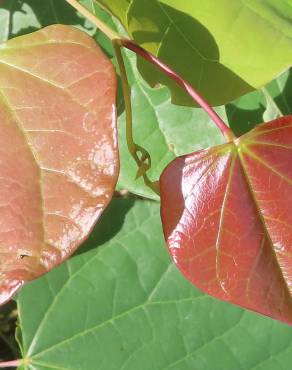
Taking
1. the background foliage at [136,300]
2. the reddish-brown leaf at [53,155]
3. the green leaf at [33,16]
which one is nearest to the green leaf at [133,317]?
the background foliage at [136,300]

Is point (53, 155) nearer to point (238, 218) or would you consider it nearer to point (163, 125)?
point (238, 218)

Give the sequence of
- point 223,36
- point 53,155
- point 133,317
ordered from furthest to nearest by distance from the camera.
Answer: point 133,317
point 223,36
point 53,155

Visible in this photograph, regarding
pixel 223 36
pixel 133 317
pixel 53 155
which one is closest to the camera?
pixel 53 155

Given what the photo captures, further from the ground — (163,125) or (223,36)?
(223,36)

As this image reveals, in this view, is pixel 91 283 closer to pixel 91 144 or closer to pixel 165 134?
pixel 165 134

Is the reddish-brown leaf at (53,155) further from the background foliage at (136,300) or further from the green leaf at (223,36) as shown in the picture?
the background foliage at (136,300)

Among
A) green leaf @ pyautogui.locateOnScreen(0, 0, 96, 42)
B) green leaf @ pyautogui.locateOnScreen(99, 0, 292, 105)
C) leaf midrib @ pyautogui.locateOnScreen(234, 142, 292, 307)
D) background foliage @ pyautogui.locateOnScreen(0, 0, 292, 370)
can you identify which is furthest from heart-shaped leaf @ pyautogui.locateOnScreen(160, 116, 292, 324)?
green leaf @ pyautogui.locateOnScreen(0, 0, 96, 42)

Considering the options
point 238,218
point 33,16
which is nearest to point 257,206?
point 238,218

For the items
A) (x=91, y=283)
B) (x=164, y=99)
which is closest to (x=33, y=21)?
(x=164, y=99)
